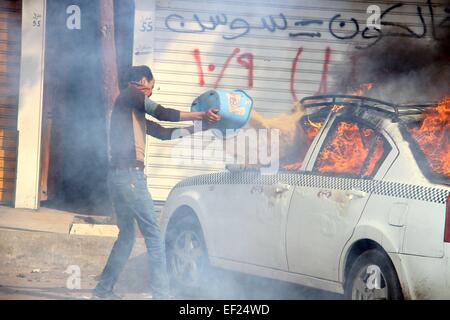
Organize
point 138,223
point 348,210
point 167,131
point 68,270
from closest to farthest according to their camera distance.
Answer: point 348,210
point 138,223
point 167,131
point 68,270

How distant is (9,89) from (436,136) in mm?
6746

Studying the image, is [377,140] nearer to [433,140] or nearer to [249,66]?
[433,140]

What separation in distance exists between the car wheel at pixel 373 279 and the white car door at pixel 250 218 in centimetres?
72

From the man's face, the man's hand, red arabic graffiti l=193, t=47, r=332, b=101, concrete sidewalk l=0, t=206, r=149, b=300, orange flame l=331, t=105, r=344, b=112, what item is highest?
red arabic graffiti l=193, t=47, r=332, b=101

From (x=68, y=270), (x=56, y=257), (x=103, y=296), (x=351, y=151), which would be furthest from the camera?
(x=56, y=257)

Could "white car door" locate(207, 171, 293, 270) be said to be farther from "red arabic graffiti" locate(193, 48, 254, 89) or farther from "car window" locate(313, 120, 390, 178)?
"red arabic graffiti" locate(193, 48, 254, 89)

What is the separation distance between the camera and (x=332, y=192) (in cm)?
595

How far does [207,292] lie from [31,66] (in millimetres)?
5025

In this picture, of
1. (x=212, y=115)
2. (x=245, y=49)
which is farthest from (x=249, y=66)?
(x=212, y=115)

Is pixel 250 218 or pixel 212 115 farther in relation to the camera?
pixel 212 115

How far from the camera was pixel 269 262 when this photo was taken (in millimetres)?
6387

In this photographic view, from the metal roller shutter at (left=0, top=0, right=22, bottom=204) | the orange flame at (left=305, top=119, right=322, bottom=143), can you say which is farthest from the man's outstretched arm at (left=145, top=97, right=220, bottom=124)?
the metal roller shutter at (left=0, top=0, right=22, bottom=204)

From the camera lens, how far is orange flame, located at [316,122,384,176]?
5906 millimetres

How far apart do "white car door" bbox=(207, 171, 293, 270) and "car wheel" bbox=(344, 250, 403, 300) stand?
72cm
